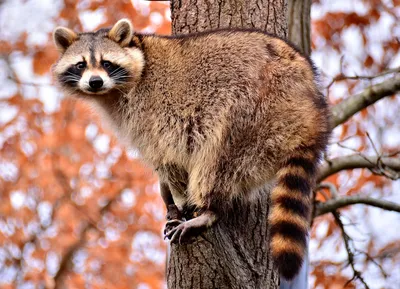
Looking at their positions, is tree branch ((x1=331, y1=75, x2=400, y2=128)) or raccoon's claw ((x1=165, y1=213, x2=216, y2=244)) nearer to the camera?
raccoon's claw ((x1=165, y1=213, x2=216, y2=244))

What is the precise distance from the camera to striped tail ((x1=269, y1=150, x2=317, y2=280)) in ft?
10.0

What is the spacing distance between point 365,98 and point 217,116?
1.87m

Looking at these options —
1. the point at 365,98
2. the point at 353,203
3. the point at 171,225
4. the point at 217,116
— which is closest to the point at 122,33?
the point at 217,116

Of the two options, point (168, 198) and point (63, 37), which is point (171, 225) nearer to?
point (168, 198)

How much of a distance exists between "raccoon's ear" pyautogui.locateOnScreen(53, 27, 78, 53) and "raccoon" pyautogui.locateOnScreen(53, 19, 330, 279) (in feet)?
0.66

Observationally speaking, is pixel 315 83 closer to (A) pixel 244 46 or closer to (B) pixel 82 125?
(A) pixel 244 46

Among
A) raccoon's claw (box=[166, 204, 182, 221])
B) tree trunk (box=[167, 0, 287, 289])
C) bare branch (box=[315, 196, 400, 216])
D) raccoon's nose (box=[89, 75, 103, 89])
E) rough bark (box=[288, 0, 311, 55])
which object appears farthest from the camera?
rough bark (box=[288, 0, 311, 55])

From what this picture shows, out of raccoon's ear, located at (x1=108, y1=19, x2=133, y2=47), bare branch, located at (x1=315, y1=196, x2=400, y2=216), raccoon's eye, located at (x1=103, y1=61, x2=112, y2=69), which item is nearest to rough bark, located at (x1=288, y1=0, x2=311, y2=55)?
bare branch, located at (x1=315, y1=196, x2=400, y2=216)

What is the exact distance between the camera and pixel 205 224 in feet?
11.7

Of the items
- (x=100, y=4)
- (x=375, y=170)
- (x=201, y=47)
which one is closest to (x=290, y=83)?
(x=201, y=47)

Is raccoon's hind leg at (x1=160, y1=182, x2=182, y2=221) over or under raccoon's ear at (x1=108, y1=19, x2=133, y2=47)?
under

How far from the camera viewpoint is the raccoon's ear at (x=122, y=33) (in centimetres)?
425

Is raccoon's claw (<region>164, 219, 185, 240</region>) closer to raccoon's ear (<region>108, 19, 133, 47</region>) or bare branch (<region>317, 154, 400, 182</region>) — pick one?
raccoon's ear (<region>108, 19, 133, 47</region>)

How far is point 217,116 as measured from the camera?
370 cm
